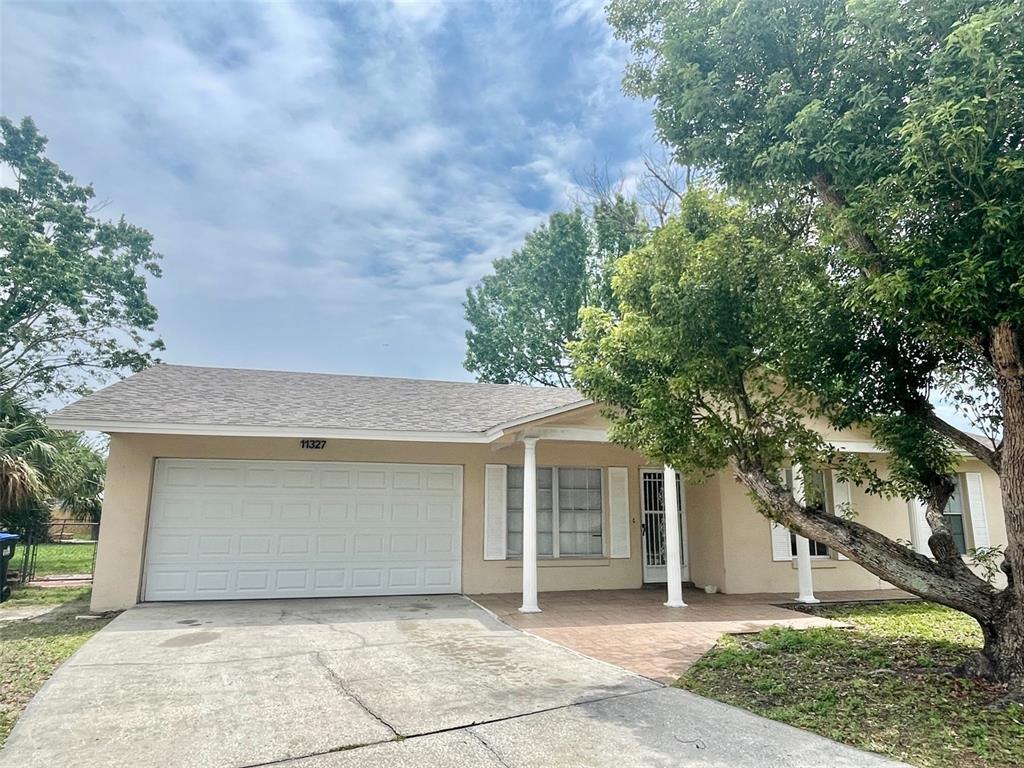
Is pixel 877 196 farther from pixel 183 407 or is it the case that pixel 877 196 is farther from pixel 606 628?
pixel 183 407

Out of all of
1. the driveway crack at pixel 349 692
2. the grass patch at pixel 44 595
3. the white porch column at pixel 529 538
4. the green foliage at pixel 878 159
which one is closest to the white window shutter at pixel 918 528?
the green foliage at pixel 878 159

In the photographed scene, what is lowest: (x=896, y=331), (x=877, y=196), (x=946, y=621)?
(x=946, y=621)

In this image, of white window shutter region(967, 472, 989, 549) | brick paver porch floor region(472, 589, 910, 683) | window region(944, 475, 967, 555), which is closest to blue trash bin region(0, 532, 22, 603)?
brick paver porch floor region(472, 589, 910, 683)

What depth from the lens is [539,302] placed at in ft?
88.9

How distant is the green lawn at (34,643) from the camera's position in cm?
498

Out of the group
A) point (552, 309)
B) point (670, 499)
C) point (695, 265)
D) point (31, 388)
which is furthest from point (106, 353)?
point (695, 265)

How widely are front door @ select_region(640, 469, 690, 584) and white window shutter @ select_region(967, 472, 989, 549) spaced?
6360mm

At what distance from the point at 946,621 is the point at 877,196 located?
7.13m

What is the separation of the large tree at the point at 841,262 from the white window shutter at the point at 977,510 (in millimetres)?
8397

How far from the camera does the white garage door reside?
9.45 meters

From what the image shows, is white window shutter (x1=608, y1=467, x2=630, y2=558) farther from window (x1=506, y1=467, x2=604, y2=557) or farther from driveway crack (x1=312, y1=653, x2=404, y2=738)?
driveway crack (x1=312, y1=653, x2=404, y2=738)

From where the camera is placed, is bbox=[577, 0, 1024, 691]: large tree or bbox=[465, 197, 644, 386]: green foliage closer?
bbox=[577, 0, 1024, 691]: large tree

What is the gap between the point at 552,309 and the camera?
26938 mm

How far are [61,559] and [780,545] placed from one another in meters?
18.3
